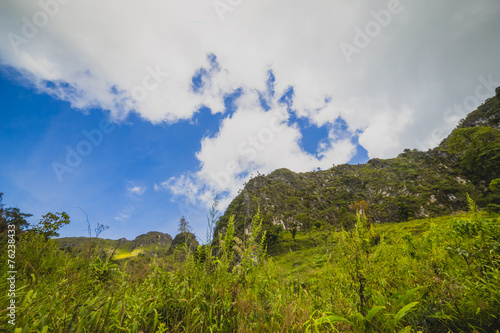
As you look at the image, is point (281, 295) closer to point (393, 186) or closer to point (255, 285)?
point (255, 285)

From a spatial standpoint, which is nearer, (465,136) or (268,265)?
(268,265)

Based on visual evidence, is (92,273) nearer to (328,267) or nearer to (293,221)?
(328,267)

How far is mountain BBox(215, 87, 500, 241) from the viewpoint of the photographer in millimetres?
44312

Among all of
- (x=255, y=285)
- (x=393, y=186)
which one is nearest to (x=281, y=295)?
(x=255, y=285)

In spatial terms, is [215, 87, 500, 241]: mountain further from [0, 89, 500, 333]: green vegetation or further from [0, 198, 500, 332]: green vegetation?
[0, 198, 500, 332]: green vegetation

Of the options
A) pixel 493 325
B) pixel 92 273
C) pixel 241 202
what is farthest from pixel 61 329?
pixel 241 202

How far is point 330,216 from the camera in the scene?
268 feet

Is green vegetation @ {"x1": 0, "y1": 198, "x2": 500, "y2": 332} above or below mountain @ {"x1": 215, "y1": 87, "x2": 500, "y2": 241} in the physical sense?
below

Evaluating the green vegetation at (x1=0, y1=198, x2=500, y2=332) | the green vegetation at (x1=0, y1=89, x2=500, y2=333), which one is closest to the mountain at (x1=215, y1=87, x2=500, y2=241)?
the green vegetation at (x1=0, y1=89, x2=500, y2=333)

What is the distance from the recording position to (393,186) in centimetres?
8000

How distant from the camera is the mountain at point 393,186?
44312 millimetres

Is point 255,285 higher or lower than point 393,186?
lower

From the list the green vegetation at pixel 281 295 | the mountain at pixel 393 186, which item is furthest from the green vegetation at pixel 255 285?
the mountain at pixel 393 186

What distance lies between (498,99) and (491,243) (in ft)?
374
